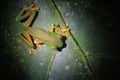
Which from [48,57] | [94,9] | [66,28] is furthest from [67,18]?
[48,57]

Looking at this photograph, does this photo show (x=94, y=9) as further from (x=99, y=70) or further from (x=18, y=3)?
(x=18, y=3)

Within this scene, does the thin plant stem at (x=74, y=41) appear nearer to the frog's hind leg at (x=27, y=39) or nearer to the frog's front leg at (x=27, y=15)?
the frog's front leg at (x=27, y=15)

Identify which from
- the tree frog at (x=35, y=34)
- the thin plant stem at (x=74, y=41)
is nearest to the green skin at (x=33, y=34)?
the tree frog at (x=35, y=34)

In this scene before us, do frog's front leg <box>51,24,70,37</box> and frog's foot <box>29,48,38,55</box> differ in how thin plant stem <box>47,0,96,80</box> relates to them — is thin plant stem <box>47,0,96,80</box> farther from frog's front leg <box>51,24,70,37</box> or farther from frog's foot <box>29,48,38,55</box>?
frog's foot <box>29,48,38,55</box>

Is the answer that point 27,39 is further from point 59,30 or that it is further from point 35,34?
point 59,30

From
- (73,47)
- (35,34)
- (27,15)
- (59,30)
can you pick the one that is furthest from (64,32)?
(27,15)
